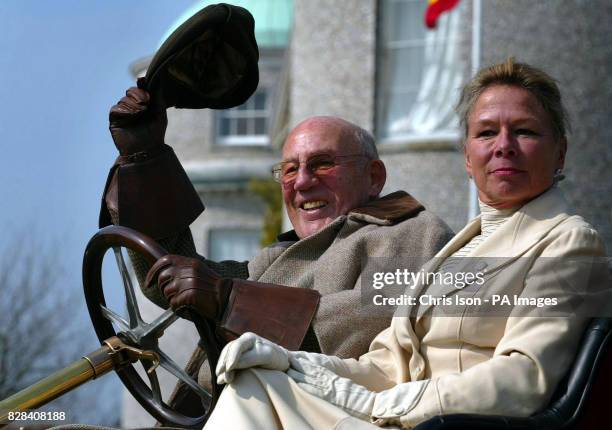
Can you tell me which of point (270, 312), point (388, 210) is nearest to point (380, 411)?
point (270, 312)

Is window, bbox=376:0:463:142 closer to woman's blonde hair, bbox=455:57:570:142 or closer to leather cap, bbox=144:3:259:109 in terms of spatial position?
leather cap, bbox=144:3:259:109

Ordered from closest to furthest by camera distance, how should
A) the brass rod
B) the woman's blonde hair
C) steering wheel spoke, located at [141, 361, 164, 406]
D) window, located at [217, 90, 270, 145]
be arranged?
the brass rod, the woman's blonde hair, steering wheel spoke, located at [141, 361, 164, 406], window, located at [217, 90, 270, 145]

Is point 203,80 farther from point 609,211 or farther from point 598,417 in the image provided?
point 609,211

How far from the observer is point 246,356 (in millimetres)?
3928

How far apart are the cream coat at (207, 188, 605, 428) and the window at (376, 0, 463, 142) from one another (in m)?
12.2

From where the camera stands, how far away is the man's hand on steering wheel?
15.1ft

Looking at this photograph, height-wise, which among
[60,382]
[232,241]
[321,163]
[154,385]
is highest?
[321,163]

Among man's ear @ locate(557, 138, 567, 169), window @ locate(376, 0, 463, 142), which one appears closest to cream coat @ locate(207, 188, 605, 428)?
man's ear @ locate(557, 138, 567, 169)

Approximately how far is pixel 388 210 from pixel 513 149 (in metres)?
1.11

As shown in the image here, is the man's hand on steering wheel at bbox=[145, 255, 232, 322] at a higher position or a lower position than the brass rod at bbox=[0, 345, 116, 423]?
higher

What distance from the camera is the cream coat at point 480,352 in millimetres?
3906

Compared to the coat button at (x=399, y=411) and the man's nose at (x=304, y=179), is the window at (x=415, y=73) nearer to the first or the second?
the man's nose at (x=304, y=179)

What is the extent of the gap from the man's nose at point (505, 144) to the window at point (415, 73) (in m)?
12.1

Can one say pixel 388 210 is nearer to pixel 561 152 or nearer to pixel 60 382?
pixel 561 152
